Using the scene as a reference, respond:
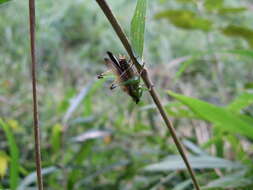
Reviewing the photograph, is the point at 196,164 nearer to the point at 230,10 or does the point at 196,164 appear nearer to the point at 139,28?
the point at 139,28

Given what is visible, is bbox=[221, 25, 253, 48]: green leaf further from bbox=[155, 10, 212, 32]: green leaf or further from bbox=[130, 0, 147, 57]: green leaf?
bbox=[130, 0, 147, 57]: green leaf

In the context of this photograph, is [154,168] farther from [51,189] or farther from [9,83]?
[9,83]

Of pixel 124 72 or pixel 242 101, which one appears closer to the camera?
pixel 124 72

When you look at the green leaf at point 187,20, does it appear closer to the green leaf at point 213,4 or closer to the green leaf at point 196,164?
the green leaf at point 213,4

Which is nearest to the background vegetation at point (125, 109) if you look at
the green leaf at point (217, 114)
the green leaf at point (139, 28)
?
the green leaf at point (217, 114)

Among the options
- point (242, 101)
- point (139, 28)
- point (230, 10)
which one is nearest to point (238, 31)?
point (230, 10)

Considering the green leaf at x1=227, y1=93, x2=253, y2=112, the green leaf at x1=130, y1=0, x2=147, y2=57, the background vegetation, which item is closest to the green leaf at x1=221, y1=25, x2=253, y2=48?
the background vegetation

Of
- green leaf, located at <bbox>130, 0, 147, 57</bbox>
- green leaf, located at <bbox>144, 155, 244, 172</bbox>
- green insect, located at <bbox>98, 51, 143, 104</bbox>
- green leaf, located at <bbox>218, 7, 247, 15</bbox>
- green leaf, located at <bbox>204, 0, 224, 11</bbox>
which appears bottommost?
green leaf, located at <bbox>144, 155, 244, 172</bbox>
